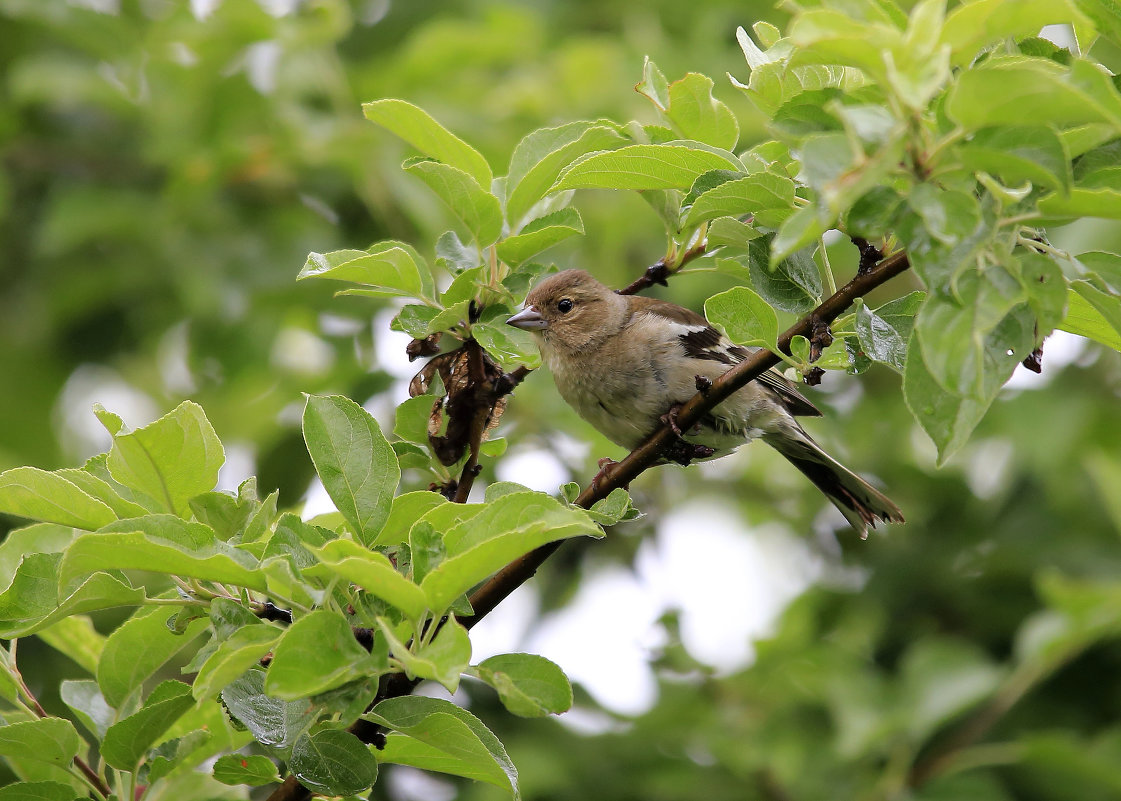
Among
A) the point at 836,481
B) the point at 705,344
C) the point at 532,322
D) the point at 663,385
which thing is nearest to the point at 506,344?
the point at 663,385

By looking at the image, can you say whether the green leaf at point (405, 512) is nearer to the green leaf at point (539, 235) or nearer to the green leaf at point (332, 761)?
the green leaf at point (332, 761)

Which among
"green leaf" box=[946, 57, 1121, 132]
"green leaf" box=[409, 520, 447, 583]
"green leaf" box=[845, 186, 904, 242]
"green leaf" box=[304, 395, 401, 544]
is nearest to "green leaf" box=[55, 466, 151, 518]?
"green leaf" box=[304, 395, 401, 544]

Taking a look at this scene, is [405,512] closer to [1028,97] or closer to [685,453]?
[685,453]

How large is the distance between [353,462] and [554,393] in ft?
13.9

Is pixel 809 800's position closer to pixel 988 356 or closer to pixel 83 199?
pixel 988 356

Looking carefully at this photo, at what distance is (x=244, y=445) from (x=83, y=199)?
1814 millimetres

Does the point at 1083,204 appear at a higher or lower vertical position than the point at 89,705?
higher

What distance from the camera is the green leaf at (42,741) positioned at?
235cm

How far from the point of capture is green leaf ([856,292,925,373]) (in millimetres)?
2236

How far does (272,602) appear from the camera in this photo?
2.21 meters

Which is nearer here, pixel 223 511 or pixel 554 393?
pixel 223 511

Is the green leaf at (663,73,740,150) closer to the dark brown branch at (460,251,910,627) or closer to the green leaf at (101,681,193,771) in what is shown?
the dark brown branch at (460,251,910,627)

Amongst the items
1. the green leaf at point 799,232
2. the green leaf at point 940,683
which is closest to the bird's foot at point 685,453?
the green leaf at point 799,232

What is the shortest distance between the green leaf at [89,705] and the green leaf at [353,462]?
951mm
